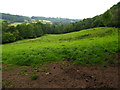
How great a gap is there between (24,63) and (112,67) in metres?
10.6

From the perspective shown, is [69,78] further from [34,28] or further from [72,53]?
[34,28]

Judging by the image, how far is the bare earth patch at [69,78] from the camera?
854cm

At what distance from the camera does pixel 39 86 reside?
340 inches

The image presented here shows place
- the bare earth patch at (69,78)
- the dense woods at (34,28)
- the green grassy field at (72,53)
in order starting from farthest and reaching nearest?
1. the dense woods at (34,28)
2. the green grassy field at (72,53)
3. the bare earth patch at (69,78)

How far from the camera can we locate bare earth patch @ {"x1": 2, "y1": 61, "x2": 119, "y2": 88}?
8.54 m

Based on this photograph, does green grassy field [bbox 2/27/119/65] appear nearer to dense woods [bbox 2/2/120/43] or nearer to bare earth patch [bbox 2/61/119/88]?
bare earth patch [bbox 2/61/119/88]

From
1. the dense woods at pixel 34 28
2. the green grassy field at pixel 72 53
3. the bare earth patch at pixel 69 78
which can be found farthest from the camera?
the dense woods at pixel 34 28

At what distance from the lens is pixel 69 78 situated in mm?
9562

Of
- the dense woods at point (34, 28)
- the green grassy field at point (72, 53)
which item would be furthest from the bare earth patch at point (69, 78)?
the dense woods at point (34, 28)

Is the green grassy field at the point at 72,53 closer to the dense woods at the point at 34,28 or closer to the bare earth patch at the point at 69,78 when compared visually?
the bare earth patch at the point at 69,78

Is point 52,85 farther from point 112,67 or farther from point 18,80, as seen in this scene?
point 112,67

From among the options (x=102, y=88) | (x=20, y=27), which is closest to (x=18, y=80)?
(x=102, y=88)

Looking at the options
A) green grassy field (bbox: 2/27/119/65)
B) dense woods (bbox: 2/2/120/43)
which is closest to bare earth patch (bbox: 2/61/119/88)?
green grassy field (bbox: 2/27/119/65)

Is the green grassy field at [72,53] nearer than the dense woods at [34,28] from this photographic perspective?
Yes
